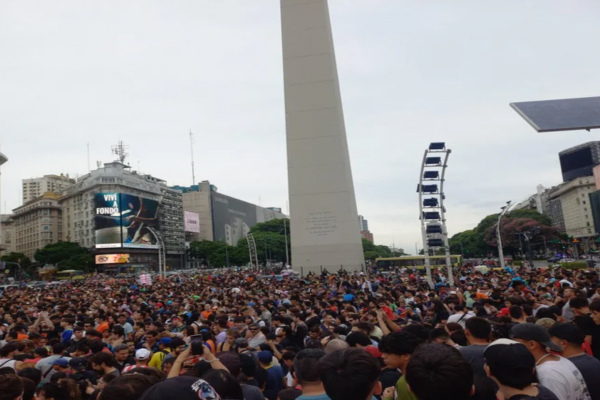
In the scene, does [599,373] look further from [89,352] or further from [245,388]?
[89,352]

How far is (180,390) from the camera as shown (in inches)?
81.4

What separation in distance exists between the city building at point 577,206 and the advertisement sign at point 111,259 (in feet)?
280

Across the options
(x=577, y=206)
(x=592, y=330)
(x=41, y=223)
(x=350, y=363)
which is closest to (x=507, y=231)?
(x=577, y=206)

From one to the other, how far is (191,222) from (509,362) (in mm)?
115519

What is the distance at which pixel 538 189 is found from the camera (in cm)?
14912

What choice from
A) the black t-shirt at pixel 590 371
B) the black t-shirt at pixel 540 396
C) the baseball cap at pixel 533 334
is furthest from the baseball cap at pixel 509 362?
the black t-shirt at pixel 590 371

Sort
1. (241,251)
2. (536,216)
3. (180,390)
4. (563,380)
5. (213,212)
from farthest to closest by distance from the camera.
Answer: (213,212) < (241,251) < (536,216) < (563,380) < (180,390)

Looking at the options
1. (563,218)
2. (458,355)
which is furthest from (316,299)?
(563,218)

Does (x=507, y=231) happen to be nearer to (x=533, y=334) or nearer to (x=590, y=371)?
(x=590, y=371)

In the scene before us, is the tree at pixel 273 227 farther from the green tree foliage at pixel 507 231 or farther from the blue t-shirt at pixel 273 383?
the blue t-shirt at pixel 273 383

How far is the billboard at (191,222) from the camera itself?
369 ft

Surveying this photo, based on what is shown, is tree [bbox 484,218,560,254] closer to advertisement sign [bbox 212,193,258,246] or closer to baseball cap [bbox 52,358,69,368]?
advertisement sign [bbox 212,193,258,246]

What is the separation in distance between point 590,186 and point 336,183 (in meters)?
84.3

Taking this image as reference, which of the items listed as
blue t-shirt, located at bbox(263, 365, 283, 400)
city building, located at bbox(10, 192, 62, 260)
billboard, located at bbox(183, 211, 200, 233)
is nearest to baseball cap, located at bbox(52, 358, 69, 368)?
blue t-shirt, located at bbox(263, 365, 283, 400)
